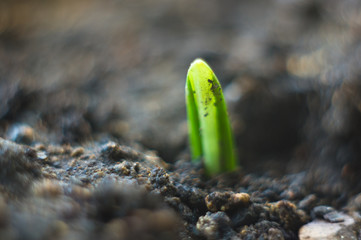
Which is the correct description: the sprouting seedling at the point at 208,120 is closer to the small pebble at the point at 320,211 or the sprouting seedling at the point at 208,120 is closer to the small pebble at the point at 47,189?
the small pebble at the point at 320,211

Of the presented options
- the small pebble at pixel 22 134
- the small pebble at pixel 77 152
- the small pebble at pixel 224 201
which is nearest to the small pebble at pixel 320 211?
the small pebble at pixel 224 201

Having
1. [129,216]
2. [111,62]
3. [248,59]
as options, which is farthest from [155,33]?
[129,216]

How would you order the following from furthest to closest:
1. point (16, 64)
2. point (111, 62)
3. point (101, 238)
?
point (111, 62) < point (16, 64) < point (101, 238)

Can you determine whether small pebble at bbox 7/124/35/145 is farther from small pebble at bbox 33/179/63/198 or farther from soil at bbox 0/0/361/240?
small pebble at bbox 33/179/63/198

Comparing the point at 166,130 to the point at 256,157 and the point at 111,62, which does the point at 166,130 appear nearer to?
the point at 256,157

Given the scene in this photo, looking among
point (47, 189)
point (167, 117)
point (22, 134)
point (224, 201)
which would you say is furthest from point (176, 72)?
point (47, 189)

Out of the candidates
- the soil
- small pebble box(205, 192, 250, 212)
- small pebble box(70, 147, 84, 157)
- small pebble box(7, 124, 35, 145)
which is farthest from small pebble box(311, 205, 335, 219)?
small pebble box(7, 124, 35, 145)
